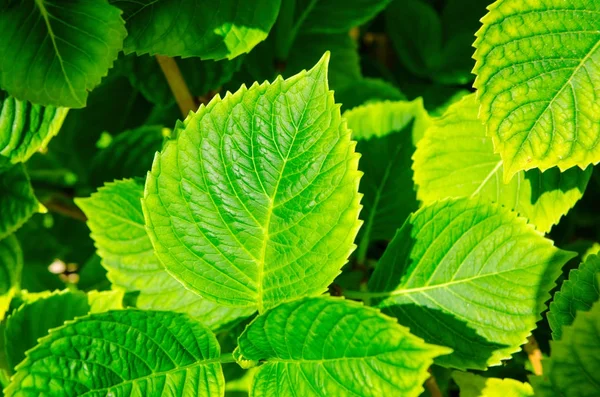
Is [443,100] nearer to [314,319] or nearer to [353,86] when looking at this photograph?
[353,86]

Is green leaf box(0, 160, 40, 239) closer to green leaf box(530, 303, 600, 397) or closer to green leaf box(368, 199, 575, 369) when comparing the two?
green leaf box(368, 199, 575, 369)

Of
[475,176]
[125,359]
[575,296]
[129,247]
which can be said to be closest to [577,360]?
[575,296]

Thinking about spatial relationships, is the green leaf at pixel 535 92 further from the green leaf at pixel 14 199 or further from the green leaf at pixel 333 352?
the green leaf at pixel 14 199

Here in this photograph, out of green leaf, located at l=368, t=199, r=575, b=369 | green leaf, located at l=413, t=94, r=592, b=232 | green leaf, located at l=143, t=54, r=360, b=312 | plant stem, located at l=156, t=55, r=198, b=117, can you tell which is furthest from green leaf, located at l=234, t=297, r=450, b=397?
plant stem, located at l=156, t=55, r=198, b=117

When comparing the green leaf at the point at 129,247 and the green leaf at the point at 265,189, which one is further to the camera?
the green leaf at the point at 129,247

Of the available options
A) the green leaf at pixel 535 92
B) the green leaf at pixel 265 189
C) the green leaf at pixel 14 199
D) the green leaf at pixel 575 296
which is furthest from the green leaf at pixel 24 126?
the green leaf at pixel 575 296

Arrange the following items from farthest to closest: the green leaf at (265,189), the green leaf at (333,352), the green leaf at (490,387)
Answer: the green leaf at (490,387) < the green leaf at (265,189) < the green leaf at (333,352)
